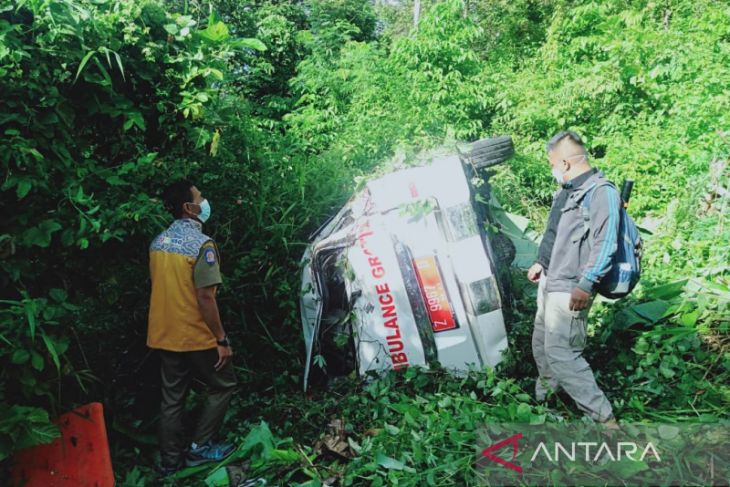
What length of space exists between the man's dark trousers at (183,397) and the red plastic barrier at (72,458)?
0.40 metres

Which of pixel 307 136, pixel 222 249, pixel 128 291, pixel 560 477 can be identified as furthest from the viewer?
pixel 307 136

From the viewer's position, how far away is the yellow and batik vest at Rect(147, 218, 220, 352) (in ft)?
9.28

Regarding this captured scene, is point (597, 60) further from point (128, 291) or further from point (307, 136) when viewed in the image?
point (128, 291)

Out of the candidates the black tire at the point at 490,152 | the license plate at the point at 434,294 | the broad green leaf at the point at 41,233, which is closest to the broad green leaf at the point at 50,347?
the broad green leaf at the point at 41,233

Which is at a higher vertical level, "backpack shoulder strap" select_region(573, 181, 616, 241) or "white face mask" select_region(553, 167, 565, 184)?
"white face mask" select_region(553, 167, 565, 184)

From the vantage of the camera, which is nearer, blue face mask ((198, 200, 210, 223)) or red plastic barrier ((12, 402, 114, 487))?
red plastic barrier ((12, 402, 114, 487))

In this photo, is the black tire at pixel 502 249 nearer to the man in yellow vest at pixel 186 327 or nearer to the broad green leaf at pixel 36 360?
the man in yellow vest at pixel 186 327

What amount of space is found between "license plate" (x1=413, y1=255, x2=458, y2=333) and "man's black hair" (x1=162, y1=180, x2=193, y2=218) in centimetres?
145

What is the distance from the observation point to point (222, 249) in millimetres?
3734

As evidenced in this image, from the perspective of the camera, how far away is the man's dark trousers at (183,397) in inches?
115

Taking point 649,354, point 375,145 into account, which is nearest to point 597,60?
point 375,145

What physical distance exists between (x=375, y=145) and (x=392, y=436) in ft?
12.3

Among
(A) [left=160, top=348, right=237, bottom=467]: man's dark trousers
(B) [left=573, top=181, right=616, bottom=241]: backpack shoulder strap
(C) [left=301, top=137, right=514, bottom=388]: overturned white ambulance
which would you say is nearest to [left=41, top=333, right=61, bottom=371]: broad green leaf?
(A) [left=160, top=348, right=237, bottom=467]: man's dark trousers

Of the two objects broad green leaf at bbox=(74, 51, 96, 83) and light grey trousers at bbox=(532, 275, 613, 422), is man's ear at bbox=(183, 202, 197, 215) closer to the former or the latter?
broad green leaf at bbox=(74, 51, 96, 83)
